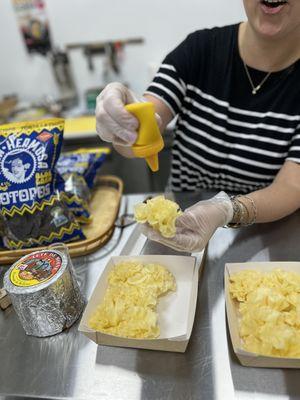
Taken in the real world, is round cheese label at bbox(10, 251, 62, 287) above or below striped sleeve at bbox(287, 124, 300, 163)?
below

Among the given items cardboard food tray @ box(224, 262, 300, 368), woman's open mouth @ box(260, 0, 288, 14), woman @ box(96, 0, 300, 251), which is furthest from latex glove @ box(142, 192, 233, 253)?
woman's open mouth @ box(260, 0, 288, 14)

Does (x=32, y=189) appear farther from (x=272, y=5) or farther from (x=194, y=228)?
(x=272, y=5)

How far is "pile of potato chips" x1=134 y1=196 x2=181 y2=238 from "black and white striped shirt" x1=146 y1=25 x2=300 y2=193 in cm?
42

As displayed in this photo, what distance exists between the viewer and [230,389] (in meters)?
0.63

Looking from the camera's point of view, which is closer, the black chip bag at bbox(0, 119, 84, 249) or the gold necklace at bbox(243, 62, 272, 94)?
the black chip bag at bbox(0, 119, 84, 249)

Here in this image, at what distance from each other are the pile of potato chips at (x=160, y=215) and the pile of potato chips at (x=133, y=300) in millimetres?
107

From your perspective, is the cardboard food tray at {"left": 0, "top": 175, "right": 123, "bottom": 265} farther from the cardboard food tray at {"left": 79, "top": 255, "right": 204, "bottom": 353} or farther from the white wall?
the white wall

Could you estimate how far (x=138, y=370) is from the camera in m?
0.68

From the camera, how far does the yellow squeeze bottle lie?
802 mm

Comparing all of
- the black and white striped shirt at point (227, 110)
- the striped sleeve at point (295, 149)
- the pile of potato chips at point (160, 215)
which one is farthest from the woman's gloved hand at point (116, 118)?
the striped sleeve at point (295, 149)

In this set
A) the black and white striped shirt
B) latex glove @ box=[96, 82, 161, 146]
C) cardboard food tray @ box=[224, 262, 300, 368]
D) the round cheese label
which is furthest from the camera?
the black and white striped shirt

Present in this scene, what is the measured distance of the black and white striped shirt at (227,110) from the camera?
1054mm

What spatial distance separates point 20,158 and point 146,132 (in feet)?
1.27

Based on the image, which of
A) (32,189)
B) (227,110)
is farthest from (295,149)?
(32,189)
